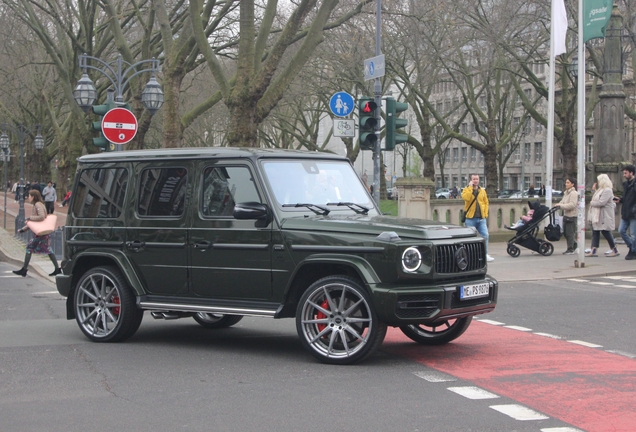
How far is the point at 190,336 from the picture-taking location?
9883 millimetres

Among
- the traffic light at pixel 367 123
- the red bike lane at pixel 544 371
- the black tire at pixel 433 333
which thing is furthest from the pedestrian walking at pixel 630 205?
the black tire at pixel 433 333

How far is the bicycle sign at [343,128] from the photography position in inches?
668

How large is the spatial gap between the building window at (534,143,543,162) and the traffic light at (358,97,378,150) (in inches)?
3009

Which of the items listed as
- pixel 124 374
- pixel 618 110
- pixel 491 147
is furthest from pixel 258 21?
pixel 124 374

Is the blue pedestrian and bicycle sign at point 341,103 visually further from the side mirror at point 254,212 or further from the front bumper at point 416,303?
the front bumper at point 416,303

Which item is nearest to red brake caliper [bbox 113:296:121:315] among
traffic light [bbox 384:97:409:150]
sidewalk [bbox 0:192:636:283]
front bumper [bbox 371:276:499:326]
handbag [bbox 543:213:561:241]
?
front bumper [bbox 371:276:499:326]

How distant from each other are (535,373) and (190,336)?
399 centimetres

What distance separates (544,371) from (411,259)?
1.51 meters

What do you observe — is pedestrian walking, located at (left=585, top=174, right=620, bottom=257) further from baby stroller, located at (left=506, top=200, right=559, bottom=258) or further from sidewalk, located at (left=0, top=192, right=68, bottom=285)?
sidewalk, located at (left=0, top=192, right=68, bottom=285)

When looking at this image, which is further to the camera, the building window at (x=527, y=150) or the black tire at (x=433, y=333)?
the building window at (x=527, y=150)

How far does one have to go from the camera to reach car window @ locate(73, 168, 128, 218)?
30.8 feet

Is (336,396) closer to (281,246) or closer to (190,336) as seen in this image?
(281,246)

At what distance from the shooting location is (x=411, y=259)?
24.7 feet

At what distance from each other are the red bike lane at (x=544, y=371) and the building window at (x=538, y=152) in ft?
272
